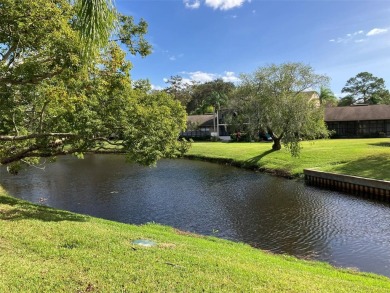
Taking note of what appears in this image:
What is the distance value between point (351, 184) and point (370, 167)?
4161mm

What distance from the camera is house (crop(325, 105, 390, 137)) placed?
62781 millimetres

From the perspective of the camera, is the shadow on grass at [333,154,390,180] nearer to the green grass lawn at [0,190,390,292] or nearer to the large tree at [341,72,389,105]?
the green grass lawn at [0,190,390,292]

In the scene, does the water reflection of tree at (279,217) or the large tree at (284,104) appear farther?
the large tree at (284,104)

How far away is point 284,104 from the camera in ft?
130


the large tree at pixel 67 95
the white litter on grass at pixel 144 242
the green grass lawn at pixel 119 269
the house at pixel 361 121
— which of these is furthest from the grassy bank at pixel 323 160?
the house at pixel 361 121

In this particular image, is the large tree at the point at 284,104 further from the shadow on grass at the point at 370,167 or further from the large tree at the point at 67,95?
the large tree at the point at 67,95

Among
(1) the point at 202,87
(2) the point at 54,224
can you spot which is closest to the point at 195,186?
(2) the point at 54,224

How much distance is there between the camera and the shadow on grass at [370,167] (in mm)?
27962

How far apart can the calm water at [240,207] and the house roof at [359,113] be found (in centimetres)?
3681

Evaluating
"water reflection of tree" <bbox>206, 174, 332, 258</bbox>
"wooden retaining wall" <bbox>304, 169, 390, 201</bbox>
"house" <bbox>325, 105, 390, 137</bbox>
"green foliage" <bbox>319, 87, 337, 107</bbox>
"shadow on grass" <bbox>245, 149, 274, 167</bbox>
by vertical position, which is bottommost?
"water reflection of tree" <bbox>206, 174, 332, 258</bbox>

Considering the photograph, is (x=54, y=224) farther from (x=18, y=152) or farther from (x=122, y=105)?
(x=18, y=152)

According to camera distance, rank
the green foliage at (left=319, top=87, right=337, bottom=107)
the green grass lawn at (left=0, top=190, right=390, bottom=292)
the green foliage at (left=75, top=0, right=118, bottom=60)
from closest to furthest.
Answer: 1. the green foliage at (left=75, top=0, right=118, bottom=60)
2. the green grass lawn at (left=0, top=190, right=390, bottom=292)
3. the green foliage at (left=319, top=87, right=337, bottom=107)

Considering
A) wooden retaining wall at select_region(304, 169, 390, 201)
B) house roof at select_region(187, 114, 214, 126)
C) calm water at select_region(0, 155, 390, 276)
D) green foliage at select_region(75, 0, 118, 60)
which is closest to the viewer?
green foliage at select_region(75, 0, 118, 60)

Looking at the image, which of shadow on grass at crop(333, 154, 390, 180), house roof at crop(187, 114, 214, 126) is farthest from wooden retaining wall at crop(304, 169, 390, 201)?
house roof at crop(187, 114, 214, 126)
